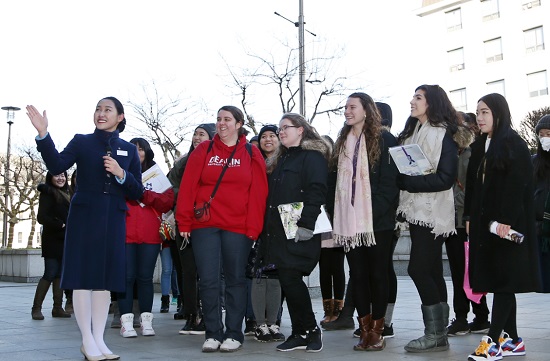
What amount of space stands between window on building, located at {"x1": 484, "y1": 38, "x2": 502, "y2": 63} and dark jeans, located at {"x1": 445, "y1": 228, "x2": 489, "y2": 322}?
4516 cm

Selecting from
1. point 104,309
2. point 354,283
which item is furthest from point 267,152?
point 104,309

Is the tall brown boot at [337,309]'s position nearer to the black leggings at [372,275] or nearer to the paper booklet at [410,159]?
the black leggings at [372,275]

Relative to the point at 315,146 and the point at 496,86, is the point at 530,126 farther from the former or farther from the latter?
the point at 315,146

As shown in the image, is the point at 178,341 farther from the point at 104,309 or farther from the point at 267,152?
the point at 267,152

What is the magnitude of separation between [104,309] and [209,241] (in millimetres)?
991

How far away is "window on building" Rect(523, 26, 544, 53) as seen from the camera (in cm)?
4578

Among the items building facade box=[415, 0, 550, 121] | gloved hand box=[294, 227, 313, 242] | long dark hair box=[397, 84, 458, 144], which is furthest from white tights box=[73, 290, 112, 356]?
building facade box=[415, 0, 550, 121]

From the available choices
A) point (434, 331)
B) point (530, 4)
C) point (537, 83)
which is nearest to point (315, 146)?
point (434, 331)

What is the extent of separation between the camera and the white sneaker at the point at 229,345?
546 cm

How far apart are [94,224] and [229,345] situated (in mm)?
1448

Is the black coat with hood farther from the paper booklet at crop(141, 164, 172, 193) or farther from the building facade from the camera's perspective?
the building facade

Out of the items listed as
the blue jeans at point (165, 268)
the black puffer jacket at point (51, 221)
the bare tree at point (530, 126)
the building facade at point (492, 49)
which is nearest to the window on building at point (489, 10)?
the building facade at point (492, 49)

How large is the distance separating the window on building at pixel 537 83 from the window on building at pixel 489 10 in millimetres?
5442

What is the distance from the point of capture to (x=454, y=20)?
5188 centimetres
